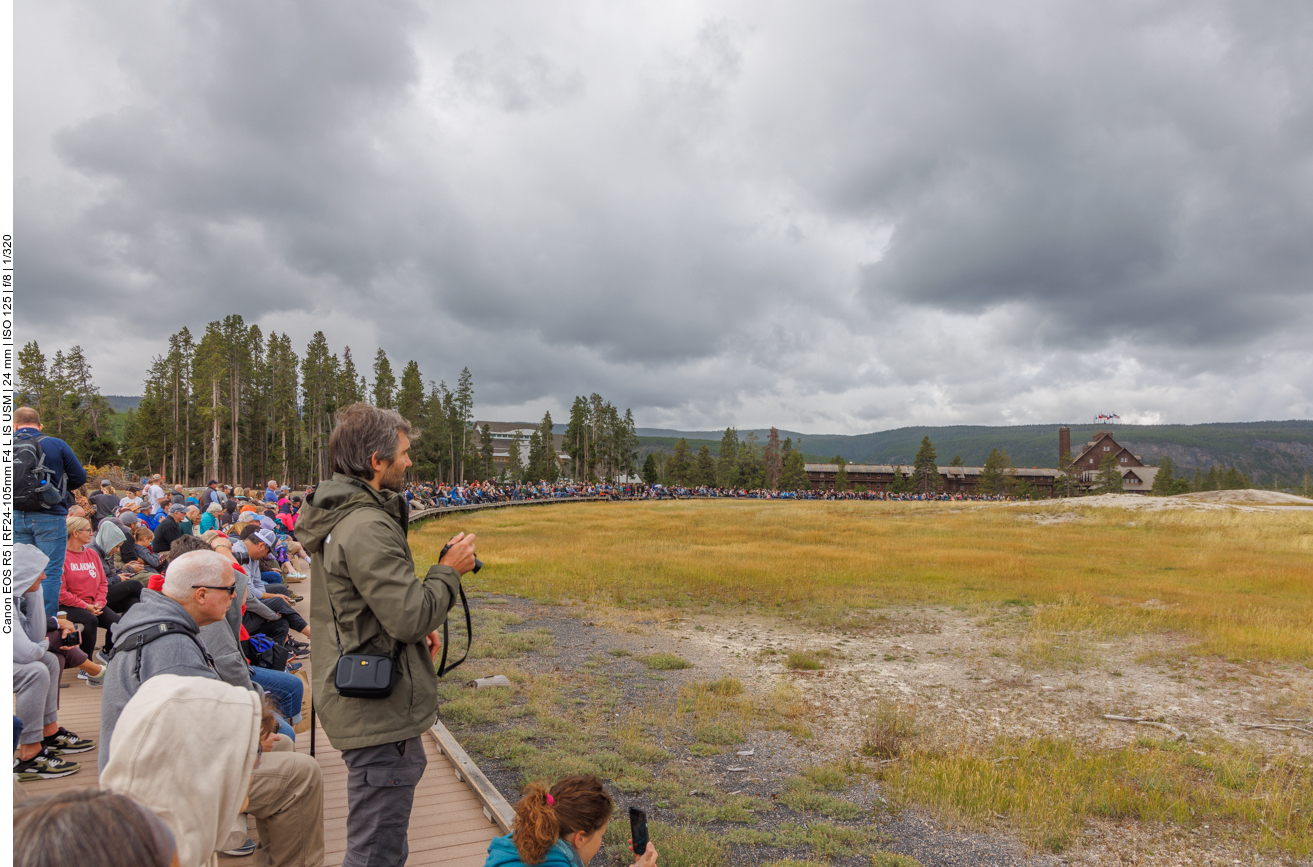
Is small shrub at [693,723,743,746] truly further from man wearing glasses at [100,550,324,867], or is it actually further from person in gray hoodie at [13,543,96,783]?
person in gray hoodie at [13,543,96,783]

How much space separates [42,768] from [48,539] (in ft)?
9.49

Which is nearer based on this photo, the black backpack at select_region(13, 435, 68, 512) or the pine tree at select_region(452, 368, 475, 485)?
the black backpack at select_region(13, 435, 68, 512)

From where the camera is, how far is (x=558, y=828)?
3.12 metres

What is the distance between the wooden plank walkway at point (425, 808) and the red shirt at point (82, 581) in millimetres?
1647

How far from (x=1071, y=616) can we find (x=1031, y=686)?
578cm

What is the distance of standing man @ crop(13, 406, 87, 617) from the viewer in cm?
626

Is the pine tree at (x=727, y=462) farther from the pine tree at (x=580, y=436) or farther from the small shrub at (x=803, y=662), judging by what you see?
the small shrub at (x=803, y=662)

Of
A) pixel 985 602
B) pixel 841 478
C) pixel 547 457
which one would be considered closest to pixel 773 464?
pixel 841 478

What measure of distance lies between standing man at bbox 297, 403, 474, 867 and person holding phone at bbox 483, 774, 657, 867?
1.61ft

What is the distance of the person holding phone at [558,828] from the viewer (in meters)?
3.05

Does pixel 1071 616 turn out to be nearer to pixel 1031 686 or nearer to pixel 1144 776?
pixel 1031 686

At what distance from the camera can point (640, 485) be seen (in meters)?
93.8

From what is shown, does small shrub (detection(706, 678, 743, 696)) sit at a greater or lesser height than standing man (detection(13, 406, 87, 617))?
lesser

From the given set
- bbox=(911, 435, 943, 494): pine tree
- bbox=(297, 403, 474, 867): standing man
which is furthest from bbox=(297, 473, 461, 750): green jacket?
bbox=(911, 435, 943, 494): pine tree
